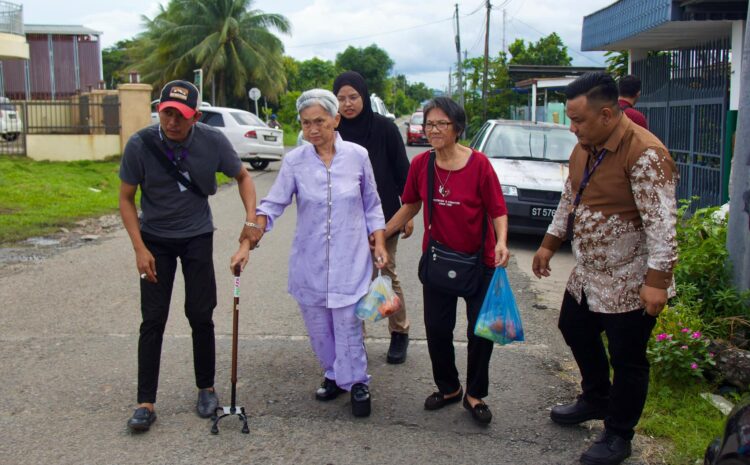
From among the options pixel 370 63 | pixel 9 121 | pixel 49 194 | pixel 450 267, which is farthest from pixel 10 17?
pixel 370 63

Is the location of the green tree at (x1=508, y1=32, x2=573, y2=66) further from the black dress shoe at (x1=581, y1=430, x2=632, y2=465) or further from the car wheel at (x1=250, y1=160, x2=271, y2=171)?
the black dress shoe at (x1=581, y1=430, x2=632, y2=465)

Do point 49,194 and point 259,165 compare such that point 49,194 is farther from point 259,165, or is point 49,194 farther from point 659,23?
point 659,23

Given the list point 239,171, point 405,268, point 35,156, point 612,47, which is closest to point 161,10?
point 35,156

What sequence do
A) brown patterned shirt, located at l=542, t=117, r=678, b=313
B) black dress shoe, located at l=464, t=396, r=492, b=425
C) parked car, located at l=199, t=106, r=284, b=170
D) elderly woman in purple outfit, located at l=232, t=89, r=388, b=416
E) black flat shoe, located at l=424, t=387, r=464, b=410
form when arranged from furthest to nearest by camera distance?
parked car, located at l=199, t=106, r=284, b=170 < black flat shoe, located at l=424, t=387, r=464, b=410 < elderly woman in purple outfit, located at l=232, t=89, r=388, b=416 < black dress shoe, located at l=464, t=396, r=492, b=425 < brown patterned shirt, located at l=542, t=117, r=678, b=313

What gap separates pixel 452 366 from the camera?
175 inches

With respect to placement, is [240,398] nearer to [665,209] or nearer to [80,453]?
[80,453]

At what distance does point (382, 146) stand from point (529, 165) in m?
5.61

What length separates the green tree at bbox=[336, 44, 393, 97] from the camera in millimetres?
85625

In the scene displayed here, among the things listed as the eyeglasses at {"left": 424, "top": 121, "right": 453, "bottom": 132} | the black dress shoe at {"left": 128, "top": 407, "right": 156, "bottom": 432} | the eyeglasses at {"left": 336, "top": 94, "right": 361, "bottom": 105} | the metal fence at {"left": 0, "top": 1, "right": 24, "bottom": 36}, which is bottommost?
the black dress shoe at {"left": 128, "top": 407, "right": 156, "bottom": 432}

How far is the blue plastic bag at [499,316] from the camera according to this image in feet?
13.1

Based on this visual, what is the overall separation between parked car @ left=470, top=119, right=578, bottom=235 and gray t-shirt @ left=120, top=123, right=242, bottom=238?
5957mm

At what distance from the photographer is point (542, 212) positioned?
9641 millimetres

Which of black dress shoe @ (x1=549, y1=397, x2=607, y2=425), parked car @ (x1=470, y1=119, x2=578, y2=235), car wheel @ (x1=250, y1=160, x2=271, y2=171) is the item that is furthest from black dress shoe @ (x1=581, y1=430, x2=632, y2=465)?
car wheel @ (x1=250, y1=160, x2=271, y2=171)

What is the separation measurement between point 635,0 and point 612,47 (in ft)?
8.00
